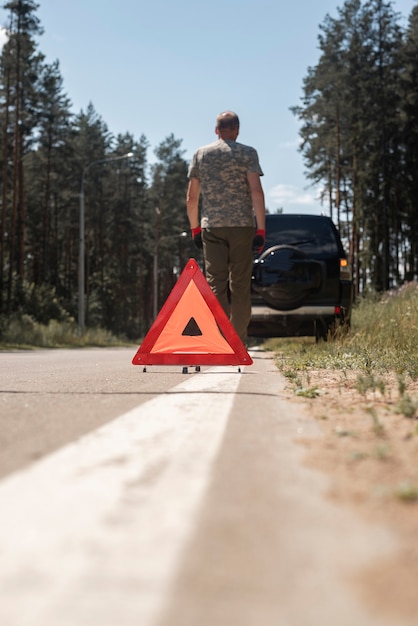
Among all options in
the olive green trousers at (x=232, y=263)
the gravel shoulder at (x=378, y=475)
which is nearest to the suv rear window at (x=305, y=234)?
the olive green trousers at (x=232, y=263)

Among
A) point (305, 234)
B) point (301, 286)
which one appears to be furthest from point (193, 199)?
point (305, 234)

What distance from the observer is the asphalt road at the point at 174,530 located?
152cm

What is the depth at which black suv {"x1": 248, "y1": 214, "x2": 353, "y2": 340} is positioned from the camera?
1163 cm

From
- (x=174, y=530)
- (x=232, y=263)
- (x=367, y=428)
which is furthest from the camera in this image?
(x=232, y=263)

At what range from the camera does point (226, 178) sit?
770cm

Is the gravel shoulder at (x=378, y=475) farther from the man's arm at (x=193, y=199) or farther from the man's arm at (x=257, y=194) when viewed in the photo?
the man's arm at (x=193, y=199)

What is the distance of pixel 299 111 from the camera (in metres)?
58.1

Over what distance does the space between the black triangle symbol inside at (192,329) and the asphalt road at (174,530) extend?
10.1 feet

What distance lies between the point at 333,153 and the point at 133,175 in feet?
109

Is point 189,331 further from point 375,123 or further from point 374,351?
point 375,123

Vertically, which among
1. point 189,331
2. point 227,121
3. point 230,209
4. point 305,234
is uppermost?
point 227,121

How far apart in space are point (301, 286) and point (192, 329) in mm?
4889

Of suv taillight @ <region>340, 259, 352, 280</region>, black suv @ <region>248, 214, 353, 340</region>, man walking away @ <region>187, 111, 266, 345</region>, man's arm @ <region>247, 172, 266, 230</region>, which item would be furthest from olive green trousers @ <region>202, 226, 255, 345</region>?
suv taillight @ <region>340, 259, 352, 280</region>

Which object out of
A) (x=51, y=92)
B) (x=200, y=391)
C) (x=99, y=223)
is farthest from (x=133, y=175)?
(x=200, y=391)
